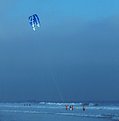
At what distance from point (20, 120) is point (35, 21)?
1155 centimetres

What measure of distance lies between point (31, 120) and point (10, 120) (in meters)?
1.82

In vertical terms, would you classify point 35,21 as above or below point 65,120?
above

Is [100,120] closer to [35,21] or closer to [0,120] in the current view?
[0,120]

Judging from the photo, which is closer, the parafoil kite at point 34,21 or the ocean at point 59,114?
the parafoil kite at point 34,21

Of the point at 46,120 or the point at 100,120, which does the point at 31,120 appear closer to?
the point at 46,120

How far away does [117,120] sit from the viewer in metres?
39.3

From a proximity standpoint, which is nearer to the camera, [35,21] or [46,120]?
[35,21]

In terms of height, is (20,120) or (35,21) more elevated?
(35,21)

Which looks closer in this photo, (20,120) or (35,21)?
(35,21)

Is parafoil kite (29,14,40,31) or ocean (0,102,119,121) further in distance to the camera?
ocean (0,102,119,121)

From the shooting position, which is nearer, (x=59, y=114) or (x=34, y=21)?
(x=34, y=21)

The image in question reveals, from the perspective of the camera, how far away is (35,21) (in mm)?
30594

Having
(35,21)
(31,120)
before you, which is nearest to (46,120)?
(31,120)

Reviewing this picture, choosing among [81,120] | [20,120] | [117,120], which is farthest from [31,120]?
[117,120]
